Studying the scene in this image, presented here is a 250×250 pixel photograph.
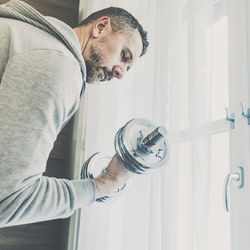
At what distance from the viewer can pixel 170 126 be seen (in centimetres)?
119

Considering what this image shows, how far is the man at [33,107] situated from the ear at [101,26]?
0.98ft

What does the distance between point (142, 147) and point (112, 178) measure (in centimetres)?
13

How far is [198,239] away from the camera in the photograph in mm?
959

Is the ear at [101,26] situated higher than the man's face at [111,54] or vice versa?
the ear at [101,26]

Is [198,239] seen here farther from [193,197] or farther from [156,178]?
[156,178]

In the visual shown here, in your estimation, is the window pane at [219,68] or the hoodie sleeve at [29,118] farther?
the window pane at [219,68]

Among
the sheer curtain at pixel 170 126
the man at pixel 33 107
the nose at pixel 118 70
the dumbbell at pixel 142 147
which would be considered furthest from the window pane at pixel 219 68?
the man at pixel 33 107

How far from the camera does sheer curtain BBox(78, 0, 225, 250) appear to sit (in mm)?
1027

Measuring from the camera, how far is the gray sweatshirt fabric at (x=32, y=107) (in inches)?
27.5

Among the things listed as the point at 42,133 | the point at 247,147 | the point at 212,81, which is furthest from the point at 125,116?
the point at 42,133

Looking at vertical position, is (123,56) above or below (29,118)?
above

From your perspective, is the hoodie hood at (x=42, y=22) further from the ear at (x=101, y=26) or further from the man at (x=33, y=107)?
the ear at (x=101, y=26)

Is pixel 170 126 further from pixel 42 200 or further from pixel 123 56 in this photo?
pixel 42 200

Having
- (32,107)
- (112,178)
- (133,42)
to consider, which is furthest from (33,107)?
(133,42)
